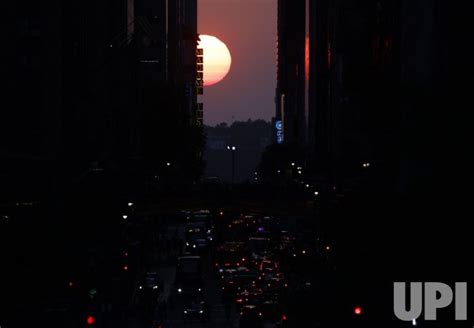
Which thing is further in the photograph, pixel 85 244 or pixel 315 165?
pixel 315 165

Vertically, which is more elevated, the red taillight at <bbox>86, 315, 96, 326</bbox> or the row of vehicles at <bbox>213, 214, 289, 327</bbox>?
the red taillight at <bbox>86, 315, 96, 326</bbox>

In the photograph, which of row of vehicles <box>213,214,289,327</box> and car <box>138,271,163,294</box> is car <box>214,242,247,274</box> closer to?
row of vehicles <box>213,214,289,327</box>

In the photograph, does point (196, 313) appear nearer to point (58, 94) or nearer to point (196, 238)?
point (58, 94)

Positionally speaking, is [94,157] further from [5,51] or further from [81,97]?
[5,51]

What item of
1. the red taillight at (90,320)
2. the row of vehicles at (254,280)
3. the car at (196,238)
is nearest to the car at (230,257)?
the row of vehicles at (254,280)

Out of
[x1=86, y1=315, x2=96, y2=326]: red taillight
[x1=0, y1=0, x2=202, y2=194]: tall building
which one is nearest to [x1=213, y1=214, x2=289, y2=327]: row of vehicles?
[x1=0, y1=0, x2=202, y2=194]: tall building

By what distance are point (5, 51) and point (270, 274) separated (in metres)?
19.4

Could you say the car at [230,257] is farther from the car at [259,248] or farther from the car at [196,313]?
the car at [196,313]

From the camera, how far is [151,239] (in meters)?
121

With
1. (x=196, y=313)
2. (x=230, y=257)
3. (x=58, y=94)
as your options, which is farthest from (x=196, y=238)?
(x=196, y=313)

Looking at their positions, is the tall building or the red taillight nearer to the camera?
the red taillight

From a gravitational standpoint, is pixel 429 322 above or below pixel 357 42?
below

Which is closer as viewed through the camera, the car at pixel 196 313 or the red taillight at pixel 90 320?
the red taillight at pixel 90 320

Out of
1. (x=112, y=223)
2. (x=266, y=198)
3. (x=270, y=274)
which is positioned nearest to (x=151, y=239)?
(x=266, y=198)
